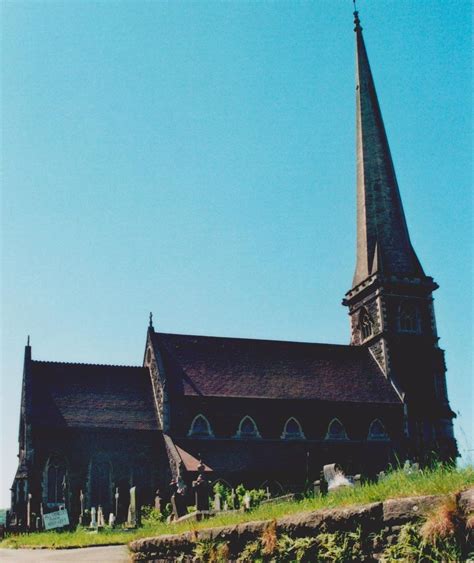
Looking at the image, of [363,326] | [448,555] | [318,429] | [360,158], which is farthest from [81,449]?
[448,555]

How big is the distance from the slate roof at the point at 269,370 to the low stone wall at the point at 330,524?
2856cm

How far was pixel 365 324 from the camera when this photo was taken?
4425cm

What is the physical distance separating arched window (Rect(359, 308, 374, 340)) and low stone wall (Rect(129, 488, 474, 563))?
35252 mm

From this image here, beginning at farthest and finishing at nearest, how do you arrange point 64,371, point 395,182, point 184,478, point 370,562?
1. point 395,182
2. point 64,371
3. point 184,478
4. point 370,562

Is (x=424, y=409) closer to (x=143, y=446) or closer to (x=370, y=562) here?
(x=143, y=446)

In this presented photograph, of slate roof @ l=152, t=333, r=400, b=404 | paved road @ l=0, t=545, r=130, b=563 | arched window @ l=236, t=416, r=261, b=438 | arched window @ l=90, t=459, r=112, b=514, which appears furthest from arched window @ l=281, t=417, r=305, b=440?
paved road @ l=0, t=545, r=130, b=563

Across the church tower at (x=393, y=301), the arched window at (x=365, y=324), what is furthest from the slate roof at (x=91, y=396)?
the church tower at (x=393, y=301)

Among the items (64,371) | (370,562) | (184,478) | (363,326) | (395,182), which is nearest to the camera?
(370,562)

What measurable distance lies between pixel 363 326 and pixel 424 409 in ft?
22.3

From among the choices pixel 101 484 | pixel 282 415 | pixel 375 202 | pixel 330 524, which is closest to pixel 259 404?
pixel 282 415

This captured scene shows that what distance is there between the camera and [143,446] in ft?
116

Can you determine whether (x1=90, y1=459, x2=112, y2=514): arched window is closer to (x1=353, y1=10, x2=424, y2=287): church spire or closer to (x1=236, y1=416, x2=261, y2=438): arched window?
(x1=236, y1=416, x2=261, y2=438): arched window

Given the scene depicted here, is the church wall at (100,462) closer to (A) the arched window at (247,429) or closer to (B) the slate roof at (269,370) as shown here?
(B) the slate roof at (269,370)

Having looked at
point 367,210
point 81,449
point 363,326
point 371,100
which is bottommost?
point 81,449
